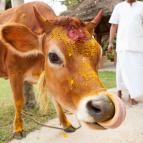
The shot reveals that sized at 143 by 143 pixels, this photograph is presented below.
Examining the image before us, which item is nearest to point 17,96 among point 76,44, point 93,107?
point 76,44

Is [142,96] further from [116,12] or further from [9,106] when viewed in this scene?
[9,106]

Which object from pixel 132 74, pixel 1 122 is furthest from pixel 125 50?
pixel 1 122

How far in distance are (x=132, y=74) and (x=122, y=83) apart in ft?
1.86

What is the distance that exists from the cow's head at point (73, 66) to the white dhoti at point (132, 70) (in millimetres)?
3358

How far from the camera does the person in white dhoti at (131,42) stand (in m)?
5.80

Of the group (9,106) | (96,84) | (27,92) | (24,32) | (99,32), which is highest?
(24,32)

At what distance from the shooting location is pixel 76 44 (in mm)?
2412

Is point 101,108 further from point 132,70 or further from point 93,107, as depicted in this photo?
point 132,70

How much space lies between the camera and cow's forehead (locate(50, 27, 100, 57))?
240cm

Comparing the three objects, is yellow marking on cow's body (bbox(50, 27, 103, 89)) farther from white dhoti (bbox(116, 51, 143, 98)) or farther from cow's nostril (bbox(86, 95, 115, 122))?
white dhoti (bbox(116, 51, 143, 98))

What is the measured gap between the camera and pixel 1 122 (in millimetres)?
5734

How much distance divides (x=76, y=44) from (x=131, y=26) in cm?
351

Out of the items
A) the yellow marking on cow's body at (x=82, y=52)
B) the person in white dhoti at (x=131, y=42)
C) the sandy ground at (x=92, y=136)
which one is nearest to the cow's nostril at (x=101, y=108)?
the yellow marking on cow's body at (x=82, y=52)

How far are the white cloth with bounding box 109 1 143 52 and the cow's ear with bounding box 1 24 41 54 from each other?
3.35 metres
